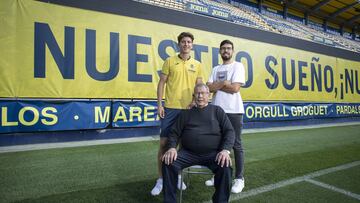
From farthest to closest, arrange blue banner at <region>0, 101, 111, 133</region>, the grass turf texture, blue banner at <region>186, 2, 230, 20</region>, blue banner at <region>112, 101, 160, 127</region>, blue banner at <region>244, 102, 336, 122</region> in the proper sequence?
blue banner at <region>244, 102, 336, 122</region>, blue banner at <region>186, 2, 230, 20</region>, blue banner at <region>112, 101, 160, 127</region>, blue banner at <region>0, 101, 111, 133</region>, the grass turf texture

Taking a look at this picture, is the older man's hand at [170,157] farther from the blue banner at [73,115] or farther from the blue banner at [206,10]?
the blue banner at [206,10]

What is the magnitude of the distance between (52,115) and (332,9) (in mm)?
21575

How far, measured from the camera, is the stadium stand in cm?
870

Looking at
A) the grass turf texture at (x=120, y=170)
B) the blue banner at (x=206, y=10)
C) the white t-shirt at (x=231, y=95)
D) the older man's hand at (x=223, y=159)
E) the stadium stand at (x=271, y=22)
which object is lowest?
the grass turf texture at (x=120, y=170)

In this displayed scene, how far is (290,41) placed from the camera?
28.1ft

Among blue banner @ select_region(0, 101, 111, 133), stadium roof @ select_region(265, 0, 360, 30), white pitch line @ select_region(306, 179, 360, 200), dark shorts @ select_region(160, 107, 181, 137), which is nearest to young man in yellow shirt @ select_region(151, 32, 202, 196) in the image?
dark shorts @ select_region(160, 107, 181, 137)

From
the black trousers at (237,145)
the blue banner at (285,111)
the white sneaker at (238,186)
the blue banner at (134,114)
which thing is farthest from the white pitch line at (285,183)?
the blue banner at (285,111)

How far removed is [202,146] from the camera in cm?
211

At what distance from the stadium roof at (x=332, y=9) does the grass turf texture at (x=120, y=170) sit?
49.9 feet

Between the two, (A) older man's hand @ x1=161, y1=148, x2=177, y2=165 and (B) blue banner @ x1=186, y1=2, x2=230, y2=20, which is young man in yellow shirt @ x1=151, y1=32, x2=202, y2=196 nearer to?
(A) older man's hand @ x1=161, y1=148, x2=177, y2=165

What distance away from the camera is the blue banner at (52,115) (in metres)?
4.44

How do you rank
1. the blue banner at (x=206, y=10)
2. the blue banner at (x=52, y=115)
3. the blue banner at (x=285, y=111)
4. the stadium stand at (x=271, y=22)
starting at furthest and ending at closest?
1. the stadium stand at (x=271, y=22)
2. the blue banner at (x=285, y=111)
3. the blue banner at (x=206, y=10)
4. the blue banner at (x=52, y=115)

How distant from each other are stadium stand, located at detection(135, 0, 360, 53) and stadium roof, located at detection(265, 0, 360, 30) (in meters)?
0.83

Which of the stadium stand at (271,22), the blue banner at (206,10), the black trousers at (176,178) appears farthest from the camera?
the stadium stand at (271,22)
